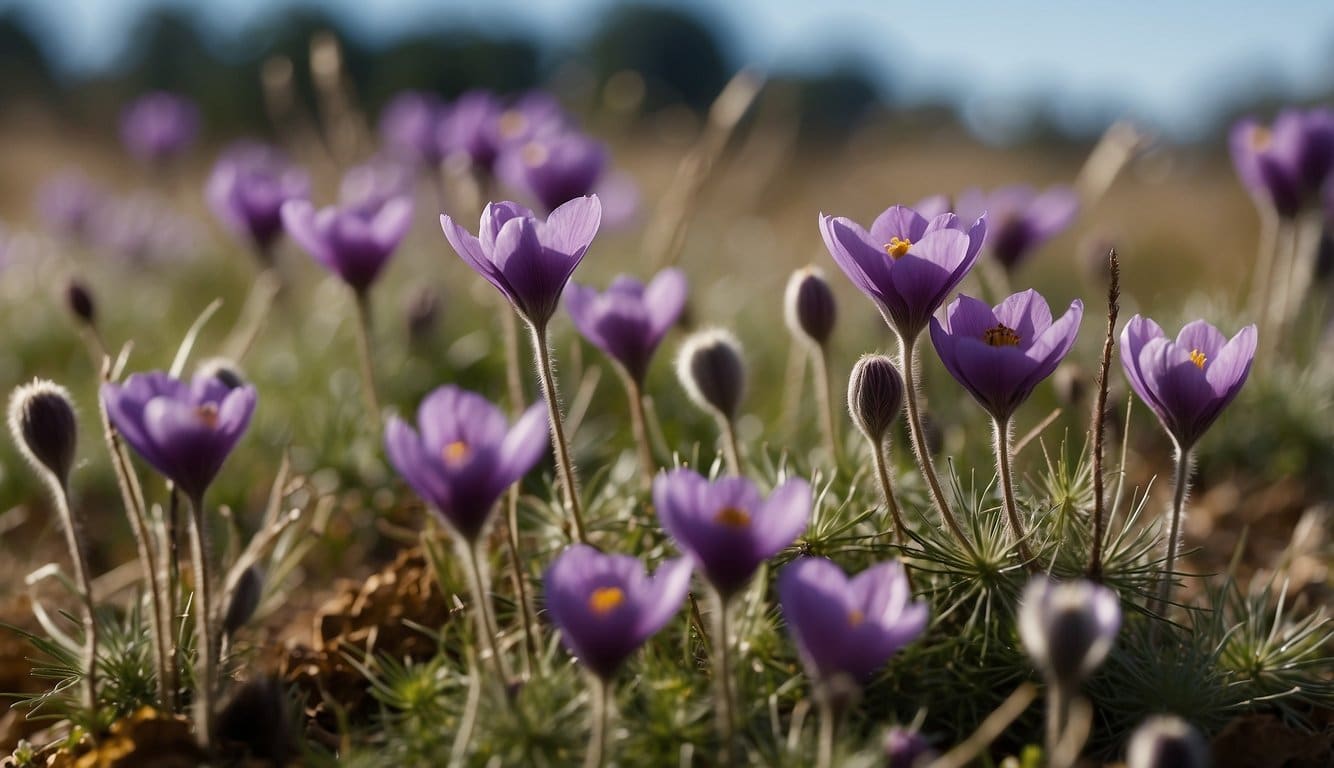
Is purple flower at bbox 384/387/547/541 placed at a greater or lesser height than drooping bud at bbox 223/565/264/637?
greater

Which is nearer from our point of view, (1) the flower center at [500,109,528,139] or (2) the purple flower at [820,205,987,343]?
(2) the purple flower at [820,205,987,343]

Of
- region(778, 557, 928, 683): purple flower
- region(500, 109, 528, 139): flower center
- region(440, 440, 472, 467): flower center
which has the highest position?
region(440, 440, 472, 467): flower center

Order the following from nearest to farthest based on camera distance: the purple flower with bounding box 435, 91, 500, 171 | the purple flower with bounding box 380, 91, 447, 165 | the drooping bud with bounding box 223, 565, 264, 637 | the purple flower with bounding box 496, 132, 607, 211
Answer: the drooping bud with bounding box 223, 565, 264, 637, the purple flower with bounding box 496, 132, 607, 211, the purple flower with bounding box 435, 91, 500, 171, the purple flower with bounding box 380, 91, 447, 165

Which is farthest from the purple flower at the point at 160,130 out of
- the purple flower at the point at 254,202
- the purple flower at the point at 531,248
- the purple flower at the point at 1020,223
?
the purple flower at the point at 531,248

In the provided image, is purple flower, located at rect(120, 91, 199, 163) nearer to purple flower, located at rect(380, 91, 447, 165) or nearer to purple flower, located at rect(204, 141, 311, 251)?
purple flower, located at rect(380, 91, 447, 165)

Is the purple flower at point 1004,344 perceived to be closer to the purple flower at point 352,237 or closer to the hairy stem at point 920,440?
the hairy stem at point 920,440

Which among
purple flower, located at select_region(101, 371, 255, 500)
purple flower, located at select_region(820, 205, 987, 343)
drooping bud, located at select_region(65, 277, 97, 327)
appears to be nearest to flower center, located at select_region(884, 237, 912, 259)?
purple flower, located at select_region(820, 205, 987, 343)

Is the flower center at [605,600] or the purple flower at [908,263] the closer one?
the flower center at [605,600]
